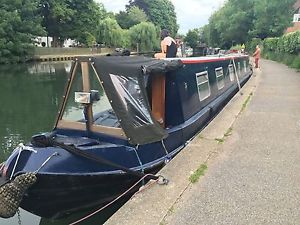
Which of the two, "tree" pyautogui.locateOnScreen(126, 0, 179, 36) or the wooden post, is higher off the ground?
"tree" pyautogui.locateOnScreen(126, 0, 179, 36)

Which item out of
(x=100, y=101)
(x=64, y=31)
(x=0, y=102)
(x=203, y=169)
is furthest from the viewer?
(x=64, y=31)

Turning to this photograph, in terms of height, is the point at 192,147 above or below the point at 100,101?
below

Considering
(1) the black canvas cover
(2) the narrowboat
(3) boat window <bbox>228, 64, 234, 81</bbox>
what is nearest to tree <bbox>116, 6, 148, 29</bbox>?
(3) boat window <bbox>228, 64, 234, 81</bbox>

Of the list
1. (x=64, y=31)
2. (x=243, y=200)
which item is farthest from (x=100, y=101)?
(x=64, y=31)

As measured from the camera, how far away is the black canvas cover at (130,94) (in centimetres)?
518

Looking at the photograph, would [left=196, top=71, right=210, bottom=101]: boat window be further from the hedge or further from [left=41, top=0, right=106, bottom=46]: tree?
[left=41, top=0, right=106, bottom=46]: tree

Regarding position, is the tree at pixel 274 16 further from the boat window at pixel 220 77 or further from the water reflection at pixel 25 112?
the boat window at pixel 220 77

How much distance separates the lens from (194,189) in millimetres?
4543

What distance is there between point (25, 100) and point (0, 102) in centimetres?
113

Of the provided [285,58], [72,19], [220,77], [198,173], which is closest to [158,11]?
[72,19]

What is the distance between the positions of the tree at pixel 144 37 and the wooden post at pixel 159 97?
55.5m

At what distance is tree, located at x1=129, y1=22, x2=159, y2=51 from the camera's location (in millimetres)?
61469

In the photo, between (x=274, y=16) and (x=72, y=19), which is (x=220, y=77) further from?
(x=72, y=19)

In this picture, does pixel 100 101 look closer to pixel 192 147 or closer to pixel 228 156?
pixel 192 147
